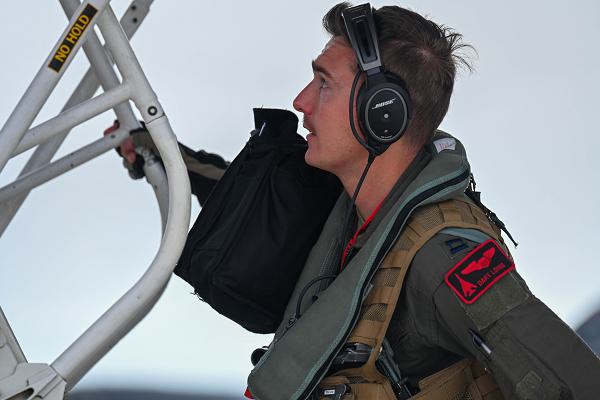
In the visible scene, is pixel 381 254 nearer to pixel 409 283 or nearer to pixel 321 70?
pixel 409 283

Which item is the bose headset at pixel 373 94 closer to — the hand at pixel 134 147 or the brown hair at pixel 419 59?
the brown hair at pixel 419 59

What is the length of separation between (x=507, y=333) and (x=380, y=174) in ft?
1.78

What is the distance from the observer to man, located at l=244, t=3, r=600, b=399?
5.59 ft

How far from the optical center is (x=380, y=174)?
2145 millimetres

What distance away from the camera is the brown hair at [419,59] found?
2.11m

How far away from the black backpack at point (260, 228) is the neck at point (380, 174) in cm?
16

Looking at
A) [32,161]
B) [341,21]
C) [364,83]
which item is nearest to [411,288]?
[364,83]

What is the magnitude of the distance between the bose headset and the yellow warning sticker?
51cm

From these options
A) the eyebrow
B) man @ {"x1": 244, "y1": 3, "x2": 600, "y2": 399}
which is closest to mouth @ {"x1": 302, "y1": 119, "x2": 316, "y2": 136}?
man @ {"x1": 244, "y1": 3, "x2": 600, "y2": 399}

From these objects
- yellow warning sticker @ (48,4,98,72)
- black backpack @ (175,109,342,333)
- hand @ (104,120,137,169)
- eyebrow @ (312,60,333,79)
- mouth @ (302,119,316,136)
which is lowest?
black backpack @ (175,109,342,333)

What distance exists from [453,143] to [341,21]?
373 mm

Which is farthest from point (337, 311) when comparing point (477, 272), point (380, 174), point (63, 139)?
point (63, 139)

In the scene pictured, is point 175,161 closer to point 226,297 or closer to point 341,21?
point 226,297

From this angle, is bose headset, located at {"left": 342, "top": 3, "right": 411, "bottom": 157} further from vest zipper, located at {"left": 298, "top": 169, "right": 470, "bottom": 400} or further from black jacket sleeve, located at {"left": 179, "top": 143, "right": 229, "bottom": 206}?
black jacket sleeve, located at {"left": 179, "top": 143, "right": 229, "bottom": 206}
